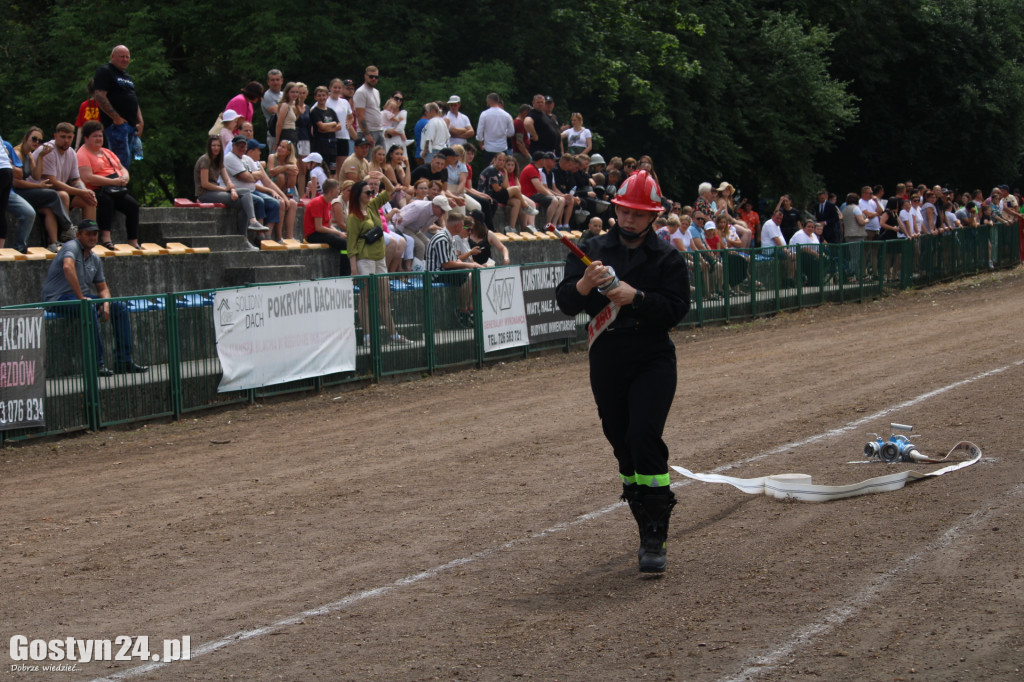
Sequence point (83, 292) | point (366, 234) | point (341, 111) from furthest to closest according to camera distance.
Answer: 1. point (341, 111)
2. point (366, 234)
3. point (83, 292)

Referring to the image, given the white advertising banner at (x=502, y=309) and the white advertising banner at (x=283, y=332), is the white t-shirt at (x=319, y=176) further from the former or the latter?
the white advertising banner at (x=283, y=332)

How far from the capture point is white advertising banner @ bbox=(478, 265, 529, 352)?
781 inches

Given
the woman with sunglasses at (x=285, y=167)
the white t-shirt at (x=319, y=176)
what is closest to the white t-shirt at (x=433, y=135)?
the white t-shirt at (x=319, y=176)

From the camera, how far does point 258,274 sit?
60.7ft

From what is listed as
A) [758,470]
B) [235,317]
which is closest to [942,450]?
[758,470]

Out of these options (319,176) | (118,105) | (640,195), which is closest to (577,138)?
(319,176)

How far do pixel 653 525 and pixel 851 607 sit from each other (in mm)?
1330

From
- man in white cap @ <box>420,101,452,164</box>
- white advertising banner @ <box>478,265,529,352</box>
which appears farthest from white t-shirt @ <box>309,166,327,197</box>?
white advertising banner @ <box>478,265,529,352</box>

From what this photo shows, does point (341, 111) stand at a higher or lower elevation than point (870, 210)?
higher

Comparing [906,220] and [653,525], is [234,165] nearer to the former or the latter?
[653,525]

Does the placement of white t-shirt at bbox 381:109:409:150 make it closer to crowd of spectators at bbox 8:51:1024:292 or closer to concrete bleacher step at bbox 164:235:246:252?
crowd of spectators at bbox 8:51:1024:292

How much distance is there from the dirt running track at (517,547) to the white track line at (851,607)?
2 cm

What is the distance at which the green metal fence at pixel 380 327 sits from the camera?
551 inches

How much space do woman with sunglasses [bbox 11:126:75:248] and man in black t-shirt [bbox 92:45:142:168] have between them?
77.7 inches
